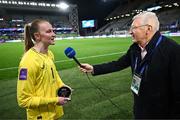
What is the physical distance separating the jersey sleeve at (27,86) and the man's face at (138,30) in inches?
46.3

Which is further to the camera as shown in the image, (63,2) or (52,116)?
(63,2)

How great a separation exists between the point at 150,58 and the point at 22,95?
1452 mm

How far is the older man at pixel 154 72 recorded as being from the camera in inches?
105

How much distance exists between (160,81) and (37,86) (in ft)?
4.57

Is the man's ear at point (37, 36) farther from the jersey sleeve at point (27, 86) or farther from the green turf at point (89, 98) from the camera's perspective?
the green turf at point (89, 98)

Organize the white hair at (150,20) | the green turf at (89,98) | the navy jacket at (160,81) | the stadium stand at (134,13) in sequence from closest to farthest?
the navy jacket at (160,81) → the white hair at (150,20) → the green turf at (89,98) → the stadium stand at (134,13)

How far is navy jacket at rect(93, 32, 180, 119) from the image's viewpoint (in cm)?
266

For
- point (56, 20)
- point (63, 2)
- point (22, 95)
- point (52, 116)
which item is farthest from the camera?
point (56, 20)

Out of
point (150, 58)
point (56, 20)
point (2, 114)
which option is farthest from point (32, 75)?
point (56, 20)

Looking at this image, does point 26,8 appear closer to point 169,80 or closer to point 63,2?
point 63,2

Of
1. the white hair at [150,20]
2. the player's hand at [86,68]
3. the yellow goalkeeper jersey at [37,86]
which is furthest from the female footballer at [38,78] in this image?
the white hair at [150,20]

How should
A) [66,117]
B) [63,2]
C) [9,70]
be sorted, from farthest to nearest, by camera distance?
[63,2] → [9,70] → [66,117]

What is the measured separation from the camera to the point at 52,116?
3.26m

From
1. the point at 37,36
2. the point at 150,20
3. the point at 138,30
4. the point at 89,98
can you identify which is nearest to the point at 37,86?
the point at 37,36
